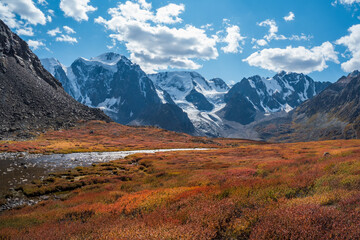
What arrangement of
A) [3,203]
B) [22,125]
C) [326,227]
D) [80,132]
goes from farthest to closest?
1. [80,132]
2. [22,125]
3. [3,203]
4. [326,227]

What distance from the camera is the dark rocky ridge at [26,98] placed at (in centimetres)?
9944

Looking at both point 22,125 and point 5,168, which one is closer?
point 5,168

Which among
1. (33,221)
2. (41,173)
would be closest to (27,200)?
(33,221)

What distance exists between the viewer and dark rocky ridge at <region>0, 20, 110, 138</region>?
9944cm

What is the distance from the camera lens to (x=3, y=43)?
134875 millimetres

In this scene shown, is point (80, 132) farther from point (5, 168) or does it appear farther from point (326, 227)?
point (326, 227)

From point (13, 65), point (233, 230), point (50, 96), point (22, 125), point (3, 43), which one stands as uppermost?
point (3, 43)

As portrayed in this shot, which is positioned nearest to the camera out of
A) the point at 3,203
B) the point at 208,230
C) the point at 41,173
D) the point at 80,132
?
the point at 208,230

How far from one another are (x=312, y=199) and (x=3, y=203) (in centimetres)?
2525

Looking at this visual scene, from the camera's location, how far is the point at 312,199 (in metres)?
9.27

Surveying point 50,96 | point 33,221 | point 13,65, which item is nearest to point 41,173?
point 33,221

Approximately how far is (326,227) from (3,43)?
180m

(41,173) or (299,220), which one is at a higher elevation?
(299,220)

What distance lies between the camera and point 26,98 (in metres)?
117
